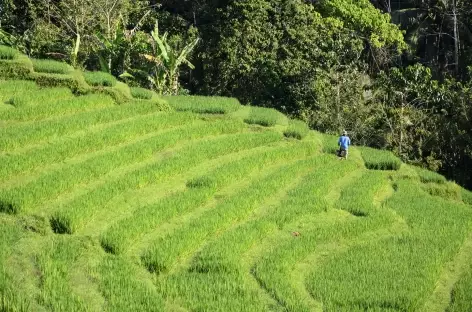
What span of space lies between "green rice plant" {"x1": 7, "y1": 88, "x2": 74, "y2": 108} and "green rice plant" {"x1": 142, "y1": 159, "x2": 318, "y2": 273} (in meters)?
4.04

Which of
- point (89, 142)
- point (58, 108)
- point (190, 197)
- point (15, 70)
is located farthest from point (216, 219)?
point (15, 70)

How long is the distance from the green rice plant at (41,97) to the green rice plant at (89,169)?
2.02 meters

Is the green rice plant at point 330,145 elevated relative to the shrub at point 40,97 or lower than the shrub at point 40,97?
lower

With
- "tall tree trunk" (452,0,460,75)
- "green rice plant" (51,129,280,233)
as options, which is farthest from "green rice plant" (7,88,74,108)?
"tall tree trunk" (452,0,460,75)

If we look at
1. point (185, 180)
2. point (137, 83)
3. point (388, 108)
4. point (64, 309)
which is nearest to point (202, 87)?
point (137, 83)

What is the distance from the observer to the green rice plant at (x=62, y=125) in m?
9.22

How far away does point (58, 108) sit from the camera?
1066cm

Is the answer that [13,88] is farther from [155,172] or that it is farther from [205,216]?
[205,216]

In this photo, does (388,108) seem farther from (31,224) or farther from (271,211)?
(31,224)

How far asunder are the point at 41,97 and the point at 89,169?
285 cm

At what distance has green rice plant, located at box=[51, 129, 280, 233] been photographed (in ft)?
24.2

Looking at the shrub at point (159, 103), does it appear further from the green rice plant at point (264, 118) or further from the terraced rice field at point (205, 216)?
the green rice plant at point (264, 118)

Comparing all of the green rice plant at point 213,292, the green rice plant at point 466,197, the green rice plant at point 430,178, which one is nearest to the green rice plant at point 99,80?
the green rice plant at point 430,178

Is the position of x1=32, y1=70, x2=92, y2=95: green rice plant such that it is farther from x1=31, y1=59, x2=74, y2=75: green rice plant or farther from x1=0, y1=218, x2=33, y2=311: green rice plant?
x1=0, y1=218, x2=33, y2=311: green rice plant
